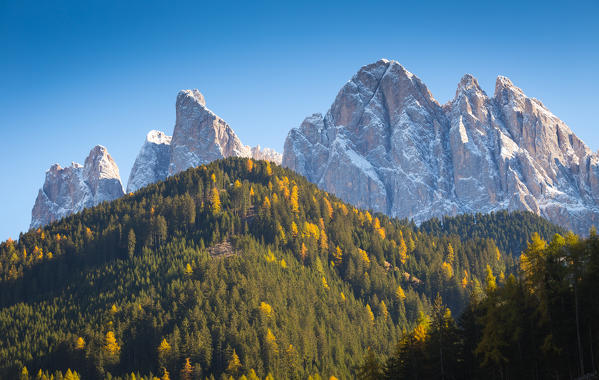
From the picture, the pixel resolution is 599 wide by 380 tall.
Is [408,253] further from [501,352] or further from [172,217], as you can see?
[501,352]

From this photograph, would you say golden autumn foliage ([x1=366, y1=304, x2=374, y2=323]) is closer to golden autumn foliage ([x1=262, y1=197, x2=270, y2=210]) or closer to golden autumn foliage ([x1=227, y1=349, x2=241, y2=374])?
golden autumn foliage ([x1=227, y1=349, x2=241, y2=374])

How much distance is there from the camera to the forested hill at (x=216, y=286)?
123188 millimetres

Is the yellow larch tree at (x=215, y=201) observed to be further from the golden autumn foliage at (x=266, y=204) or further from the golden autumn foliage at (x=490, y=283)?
→ the golden autumn foliage at (x=490, y=283)

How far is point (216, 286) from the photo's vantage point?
141125 mm

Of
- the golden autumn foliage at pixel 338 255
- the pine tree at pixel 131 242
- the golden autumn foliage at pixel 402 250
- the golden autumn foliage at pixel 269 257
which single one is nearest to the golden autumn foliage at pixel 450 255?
the golden autumn foliage at pixel 402 250

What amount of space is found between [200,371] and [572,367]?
2977 inches

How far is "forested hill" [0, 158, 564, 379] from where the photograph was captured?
123188 millimetres

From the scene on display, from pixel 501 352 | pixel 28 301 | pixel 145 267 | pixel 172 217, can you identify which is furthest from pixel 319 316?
pixel 501 352

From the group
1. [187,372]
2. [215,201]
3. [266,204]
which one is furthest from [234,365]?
[215,201]

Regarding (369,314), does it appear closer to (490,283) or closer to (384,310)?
(384,310)

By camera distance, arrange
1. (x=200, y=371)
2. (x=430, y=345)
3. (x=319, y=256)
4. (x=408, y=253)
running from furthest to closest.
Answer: (x=408, y=253), (x=319, y=256), (x=200, y=371), (x=430, y=345)

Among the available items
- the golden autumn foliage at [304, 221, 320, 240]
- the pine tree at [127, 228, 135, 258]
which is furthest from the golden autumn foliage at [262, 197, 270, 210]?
the pine tree at [127, 228, 135, 258]

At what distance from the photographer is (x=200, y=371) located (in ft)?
386

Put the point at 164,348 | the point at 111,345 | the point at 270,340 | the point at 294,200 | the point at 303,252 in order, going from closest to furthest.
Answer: the point at 164,348 < the point at 111,345 < the point at 270,340 < the point at 303,252 < the point at 294,200
